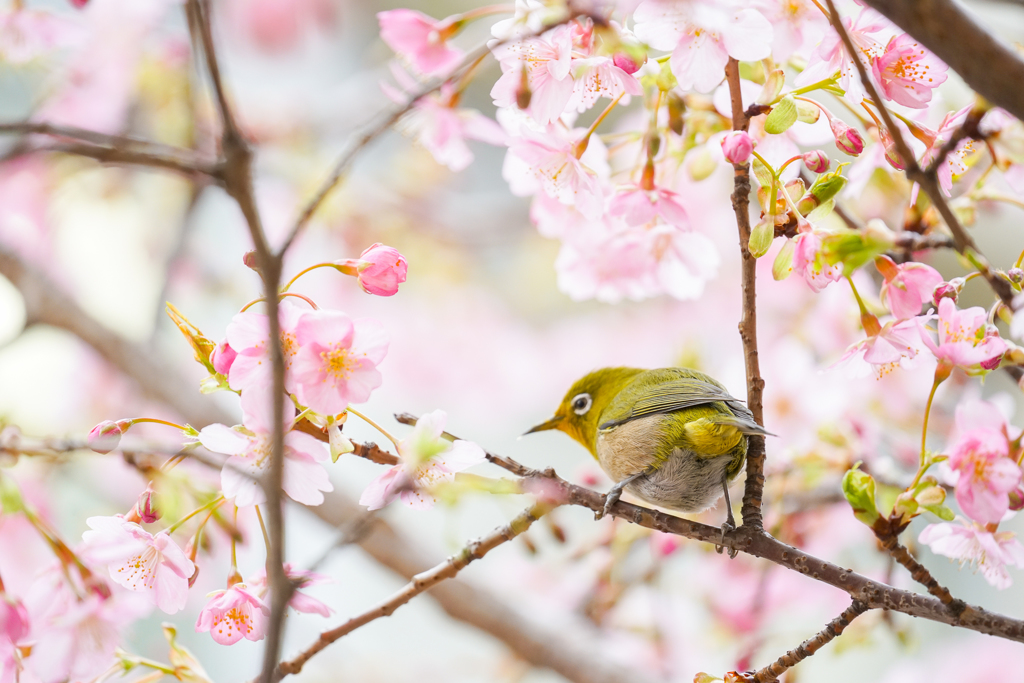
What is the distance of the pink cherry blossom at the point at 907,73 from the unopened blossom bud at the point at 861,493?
1.14 ft

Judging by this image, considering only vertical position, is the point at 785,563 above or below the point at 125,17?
below

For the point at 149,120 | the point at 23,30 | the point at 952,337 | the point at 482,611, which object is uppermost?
the point at 149,120

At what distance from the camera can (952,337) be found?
647 millimetres

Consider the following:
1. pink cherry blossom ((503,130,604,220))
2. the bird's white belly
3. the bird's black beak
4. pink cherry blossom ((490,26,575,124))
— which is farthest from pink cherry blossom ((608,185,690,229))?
the bird's black beak

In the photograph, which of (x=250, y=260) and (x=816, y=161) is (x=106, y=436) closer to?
(x=250, y=260)

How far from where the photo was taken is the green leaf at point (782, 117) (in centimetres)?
68

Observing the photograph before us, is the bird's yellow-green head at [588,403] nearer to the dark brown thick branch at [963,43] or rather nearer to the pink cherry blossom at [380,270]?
the pink cherry blossom at [380,270]

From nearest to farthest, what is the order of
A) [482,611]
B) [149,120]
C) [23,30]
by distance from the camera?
[23,30], [482,611], [149,120]

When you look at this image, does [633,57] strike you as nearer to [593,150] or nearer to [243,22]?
[593,150]

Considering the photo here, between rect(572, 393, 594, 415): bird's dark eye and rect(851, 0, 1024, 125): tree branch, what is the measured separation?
0.91m

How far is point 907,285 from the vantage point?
26.8 inches

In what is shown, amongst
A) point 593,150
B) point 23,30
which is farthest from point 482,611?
point 23,30

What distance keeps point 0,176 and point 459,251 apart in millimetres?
1423

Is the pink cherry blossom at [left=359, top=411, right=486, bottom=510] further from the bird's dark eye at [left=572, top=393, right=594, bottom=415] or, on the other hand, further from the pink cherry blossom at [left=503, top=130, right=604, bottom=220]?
the bird's dark eye at [left=572, top=393, right=594, bottom=415]
